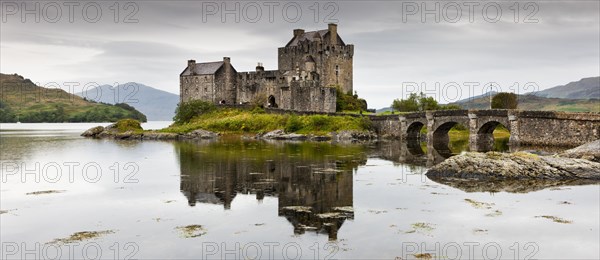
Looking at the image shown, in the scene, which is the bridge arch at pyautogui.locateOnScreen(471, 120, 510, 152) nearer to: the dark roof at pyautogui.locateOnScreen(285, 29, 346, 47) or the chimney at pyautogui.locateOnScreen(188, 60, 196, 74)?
the dark roof at pyautogui.locateOnScreen(285, 29, 346, 47)

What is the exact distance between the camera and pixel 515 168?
25719 mm

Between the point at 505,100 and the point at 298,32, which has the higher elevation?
the point at 298,32

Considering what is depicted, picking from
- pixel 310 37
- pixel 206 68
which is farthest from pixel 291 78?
pixel 206 68

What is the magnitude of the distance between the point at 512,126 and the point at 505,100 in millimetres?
33240

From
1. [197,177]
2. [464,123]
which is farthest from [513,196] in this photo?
[464,123]

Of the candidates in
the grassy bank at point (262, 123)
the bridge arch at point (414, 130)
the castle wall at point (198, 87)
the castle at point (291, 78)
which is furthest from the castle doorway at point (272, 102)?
the bridge arch at point (414, 130)

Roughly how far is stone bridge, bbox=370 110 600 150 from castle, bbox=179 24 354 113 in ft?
37.7

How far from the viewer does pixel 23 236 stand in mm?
15258

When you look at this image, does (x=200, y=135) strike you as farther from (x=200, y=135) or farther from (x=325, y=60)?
(x=325, y=60)

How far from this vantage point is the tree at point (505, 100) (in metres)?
77.5

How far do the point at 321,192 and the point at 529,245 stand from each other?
29.0 feet

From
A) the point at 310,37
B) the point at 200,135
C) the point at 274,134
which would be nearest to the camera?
the point at 274,134

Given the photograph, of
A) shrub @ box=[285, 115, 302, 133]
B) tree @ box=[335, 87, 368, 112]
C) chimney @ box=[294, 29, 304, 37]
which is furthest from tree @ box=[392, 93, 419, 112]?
shrub @ box=[285, 115, 302, 133]

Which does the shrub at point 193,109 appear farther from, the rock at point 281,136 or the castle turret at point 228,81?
the rock at point 281,136
